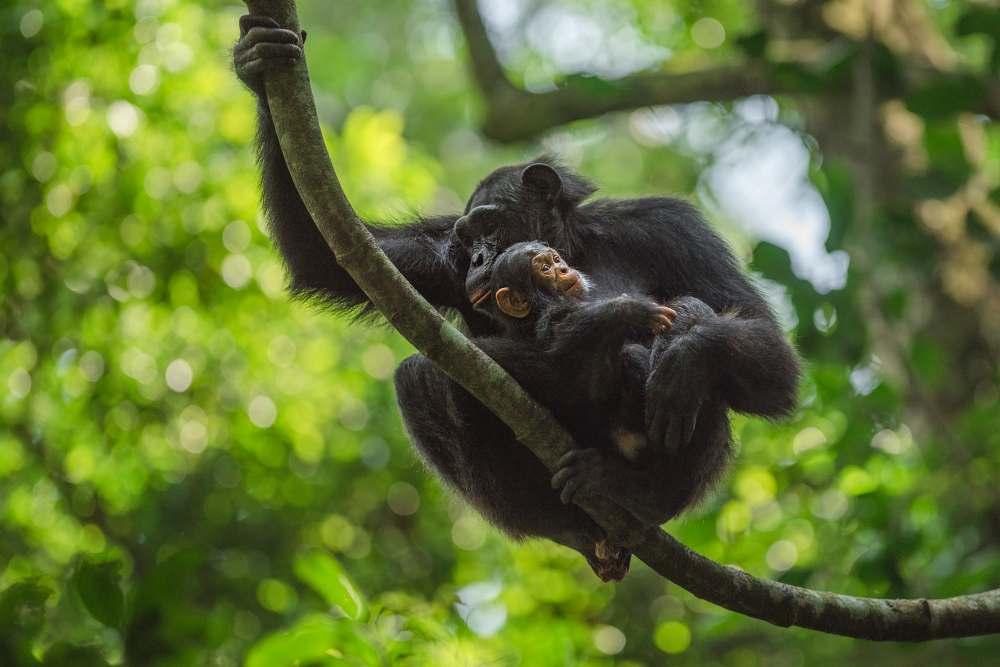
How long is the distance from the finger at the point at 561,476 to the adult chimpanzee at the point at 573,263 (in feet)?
1.16

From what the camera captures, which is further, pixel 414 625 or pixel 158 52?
pixel 158 52

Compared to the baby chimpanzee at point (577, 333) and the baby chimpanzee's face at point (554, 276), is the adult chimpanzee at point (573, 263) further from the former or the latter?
the baby chimpanzee's face at point (554, 276)

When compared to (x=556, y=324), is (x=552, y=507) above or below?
below

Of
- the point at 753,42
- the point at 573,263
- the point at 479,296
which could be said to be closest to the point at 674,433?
the point at 479,296

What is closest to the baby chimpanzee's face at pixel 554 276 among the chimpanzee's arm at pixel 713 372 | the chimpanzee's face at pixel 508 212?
the chimpanzee's face at pixel 508 212

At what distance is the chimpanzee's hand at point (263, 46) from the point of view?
3.61m

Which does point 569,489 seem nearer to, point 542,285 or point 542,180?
point 542,285

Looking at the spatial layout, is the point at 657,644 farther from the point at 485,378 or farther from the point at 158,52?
the point at 158,52

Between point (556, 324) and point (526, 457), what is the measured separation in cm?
64

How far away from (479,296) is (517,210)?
69 cm

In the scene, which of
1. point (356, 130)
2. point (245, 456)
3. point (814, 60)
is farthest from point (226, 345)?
point (814, 60)

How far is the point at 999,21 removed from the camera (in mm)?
6770

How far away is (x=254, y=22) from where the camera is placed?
3752 millimetres

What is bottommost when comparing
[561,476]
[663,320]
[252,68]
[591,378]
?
[561,476]
